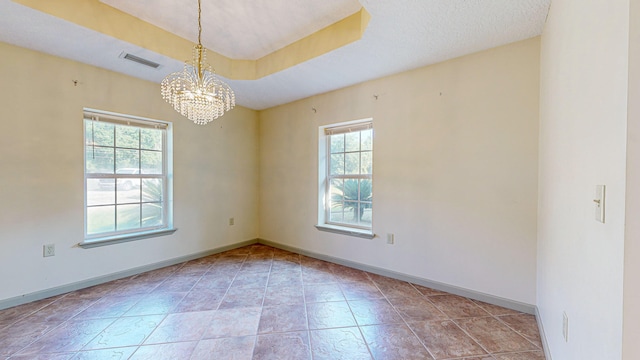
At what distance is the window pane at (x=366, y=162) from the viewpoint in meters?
3.32

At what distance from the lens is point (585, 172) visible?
98 cm

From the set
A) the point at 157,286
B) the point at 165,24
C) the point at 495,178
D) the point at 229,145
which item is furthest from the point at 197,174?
the point at 495,178

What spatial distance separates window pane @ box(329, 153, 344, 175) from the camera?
12.0ft

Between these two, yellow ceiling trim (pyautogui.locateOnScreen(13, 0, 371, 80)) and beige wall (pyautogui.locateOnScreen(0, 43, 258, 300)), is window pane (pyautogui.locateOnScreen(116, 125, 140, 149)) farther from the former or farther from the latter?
yellow ceiling trim (pyautogui.locateOnScreen(13, 0, 371, 80))

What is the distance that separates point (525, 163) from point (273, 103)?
11.1 ft

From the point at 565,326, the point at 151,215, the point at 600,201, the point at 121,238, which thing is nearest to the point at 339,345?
the point at 565,326

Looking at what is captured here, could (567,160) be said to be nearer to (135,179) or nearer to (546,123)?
(546,123)

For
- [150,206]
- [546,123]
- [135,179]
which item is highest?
[546,123]

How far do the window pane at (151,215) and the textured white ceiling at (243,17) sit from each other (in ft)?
7.22

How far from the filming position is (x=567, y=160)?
1.24 metres

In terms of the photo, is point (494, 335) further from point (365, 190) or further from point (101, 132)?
point (101, 132)

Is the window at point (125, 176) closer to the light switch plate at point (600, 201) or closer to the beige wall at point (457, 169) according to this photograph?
the beige wall at point (457, 169)

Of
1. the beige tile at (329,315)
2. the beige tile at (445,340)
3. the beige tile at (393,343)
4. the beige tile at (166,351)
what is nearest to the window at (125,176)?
the beige tile at (166,351)

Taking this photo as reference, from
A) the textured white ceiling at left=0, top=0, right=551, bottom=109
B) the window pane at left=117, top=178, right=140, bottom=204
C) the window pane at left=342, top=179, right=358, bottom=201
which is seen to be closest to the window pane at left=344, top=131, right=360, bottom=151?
the window pane at left=342, top=179, right=358, bottom=201
